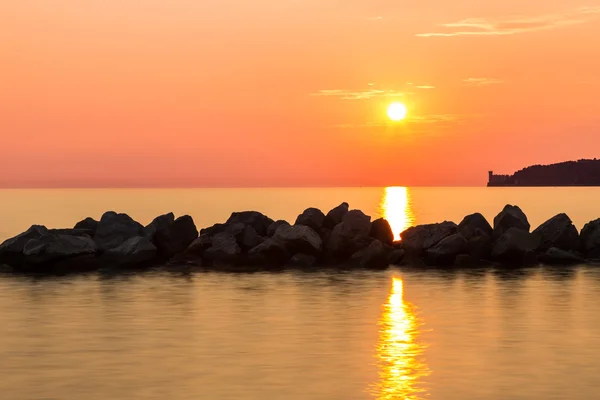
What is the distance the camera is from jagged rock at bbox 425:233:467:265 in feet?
152

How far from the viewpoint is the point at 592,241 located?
50406 millimetres

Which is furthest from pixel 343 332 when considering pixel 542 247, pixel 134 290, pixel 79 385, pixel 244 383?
pixel 542 247

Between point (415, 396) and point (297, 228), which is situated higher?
point (297, 228)

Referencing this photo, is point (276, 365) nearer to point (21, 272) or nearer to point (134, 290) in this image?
point (134, 290)

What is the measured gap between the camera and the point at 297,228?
46781 millimetres

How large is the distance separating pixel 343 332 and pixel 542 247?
83.1 ft

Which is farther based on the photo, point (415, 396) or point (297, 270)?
point (297, 270)

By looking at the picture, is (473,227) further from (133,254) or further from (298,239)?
(133,254)

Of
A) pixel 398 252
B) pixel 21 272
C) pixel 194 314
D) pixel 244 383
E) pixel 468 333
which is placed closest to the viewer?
pixel 244 383

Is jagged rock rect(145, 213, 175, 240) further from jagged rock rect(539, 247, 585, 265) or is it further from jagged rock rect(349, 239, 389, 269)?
jagged rock rect(539, 247, 585, 265)

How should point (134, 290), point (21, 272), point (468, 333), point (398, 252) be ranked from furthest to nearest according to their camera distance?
point (398, 252) → point (21, 272) → point (134, 290) → point (468, 333)

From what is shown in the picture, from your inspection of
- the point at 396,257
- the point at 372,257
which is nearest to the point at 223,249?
the point at 372,257

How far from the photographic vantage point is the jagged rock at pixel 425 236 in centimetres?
4762

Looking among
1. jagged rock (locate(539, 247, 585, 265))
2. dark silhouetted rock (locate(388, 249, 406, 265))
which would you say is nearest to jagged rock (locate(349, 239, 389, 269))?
dark silhouetted rock (locate(388, 249, 406, 265))
